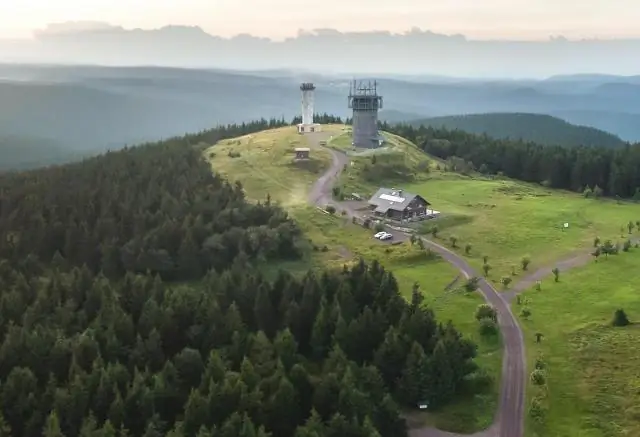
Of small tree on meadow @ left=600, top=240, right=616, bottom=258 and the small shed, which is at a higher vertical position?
the small shed

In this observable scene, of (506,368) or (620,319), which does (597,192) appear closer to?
(620,319)

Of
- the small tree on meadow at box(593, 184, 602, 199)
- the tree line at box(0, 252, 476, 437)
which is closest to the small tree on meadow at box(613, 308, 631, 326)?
the tree line at box(0, 252, 476, 437)

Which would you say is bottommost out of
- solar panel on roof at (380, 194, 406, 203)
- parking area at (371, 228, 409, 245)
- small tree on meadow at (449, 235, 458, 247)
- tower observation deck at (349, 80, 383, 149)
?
parking area at (371, 228, 409, 245)

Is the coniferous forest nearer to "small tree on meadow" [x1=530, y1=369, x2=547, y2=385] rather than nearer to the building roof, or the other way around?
"small tree on meadow" [x1=530, y1=369, x2=547, y2=385]

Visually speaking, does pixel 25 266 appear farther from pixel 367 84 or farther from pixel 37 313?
pixel 367 84

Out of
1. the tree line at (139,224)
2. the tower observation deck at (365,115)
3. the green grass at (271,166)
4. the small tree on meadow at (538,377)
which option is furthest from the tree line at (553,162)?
the small tree on meadow at (538,377)

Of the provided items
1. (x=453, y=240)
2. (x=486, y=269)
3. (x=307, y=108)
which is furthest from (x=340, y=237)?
(x=307, y=108)

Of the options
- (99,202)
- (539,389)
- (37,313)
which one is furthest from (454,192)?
(37,313)
